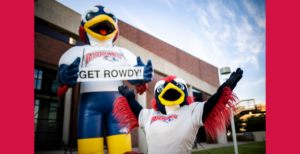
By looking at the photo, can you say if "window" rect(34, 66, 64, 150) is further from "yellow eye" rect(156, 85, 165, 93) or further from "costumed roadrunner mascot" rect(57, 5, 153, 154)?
"yellow eye" rect(156, 85, 165, 93)

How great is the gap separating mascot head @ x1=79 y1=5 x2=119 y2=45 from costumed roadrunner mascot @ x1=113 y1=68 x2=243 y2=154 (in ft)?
3.94

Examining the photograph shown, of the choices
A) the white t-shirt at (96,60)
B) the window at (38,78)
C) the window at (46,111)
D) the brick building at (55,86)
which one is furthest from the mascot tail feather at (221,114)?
the window at (38,78)

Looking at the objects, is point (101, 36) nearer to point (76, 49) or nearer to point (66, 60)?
point (76, 49)

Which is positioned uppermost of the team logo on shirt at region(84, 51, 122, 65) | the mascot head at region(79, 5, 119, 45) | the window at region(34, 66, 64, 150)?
the mascot head at region(79, 5, 119, 45)

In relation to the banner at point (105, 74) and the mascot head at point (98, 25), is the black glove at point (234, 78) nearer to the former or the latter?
the banner at point (105, 74)

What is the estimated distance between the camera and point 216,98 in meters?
1.54

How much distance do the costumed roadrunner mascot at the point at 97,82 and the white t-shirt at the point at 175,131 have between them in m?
0.59

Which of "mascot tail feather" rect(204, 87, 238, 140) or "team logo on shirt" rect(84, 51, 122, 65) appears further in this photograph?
"team logo on shirt" rect(84, 51, 122, 65)

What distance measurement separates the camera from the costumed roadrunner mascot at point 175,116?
1577 millimetres

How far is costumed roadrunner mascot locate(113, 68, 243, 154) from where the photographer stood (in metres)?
1.58

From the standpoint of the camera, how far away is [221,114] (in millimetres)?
1580

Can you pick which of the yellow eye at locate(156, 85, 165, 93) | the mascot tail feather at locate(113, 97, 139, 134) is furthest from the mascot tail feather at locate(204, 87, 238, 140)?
the mascot tail feather at locate(113, 97, 139, 134)
